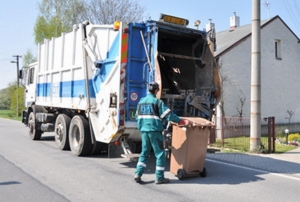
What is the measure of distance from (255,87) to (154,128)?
18.5 ft

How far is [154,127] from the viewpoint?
6297 millimetres

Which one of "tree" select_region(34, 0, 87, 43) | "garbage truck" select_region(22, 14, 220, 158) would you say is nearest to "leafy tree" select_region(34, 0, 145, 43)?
"tree" select_region(34, 0, 87, 43)

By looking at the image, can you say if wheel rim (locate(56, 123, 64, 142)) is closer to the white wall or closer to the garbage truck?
the garbage truck

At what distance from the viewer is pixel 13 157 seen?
894 cm

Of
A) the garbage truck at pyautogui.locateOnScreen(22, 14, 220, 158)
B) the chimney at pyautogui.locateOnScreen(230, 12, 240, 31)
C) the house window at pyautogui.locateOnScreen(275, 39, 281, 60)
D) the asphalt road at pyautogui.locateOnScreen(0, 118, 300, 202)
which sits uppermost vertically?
the chimney at pyautogui.locateOnScreen(230, 12, 240, 31)

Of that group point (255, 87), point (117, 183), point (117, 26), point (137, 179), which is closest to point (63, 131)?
point (117, 26)

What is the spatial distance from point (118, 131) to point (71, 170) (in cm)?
125

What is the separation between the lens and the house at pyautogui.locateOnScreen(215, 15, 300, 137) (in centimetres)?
1764

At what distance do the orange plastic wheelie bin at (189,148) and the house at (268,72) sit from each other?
9.74m

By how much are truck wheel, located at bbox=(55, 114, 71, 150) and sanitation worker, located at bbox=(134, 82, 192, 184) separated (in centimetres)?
384

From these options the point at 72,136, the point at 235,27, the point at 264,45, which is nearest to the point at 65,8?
the point at 235,27

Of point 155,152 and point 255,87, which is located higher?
point 255,87

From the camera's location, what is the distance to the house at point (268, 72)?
1764 centimetres

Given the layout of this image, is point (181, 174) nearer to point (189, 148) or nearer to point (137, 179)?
point (189, 148)
